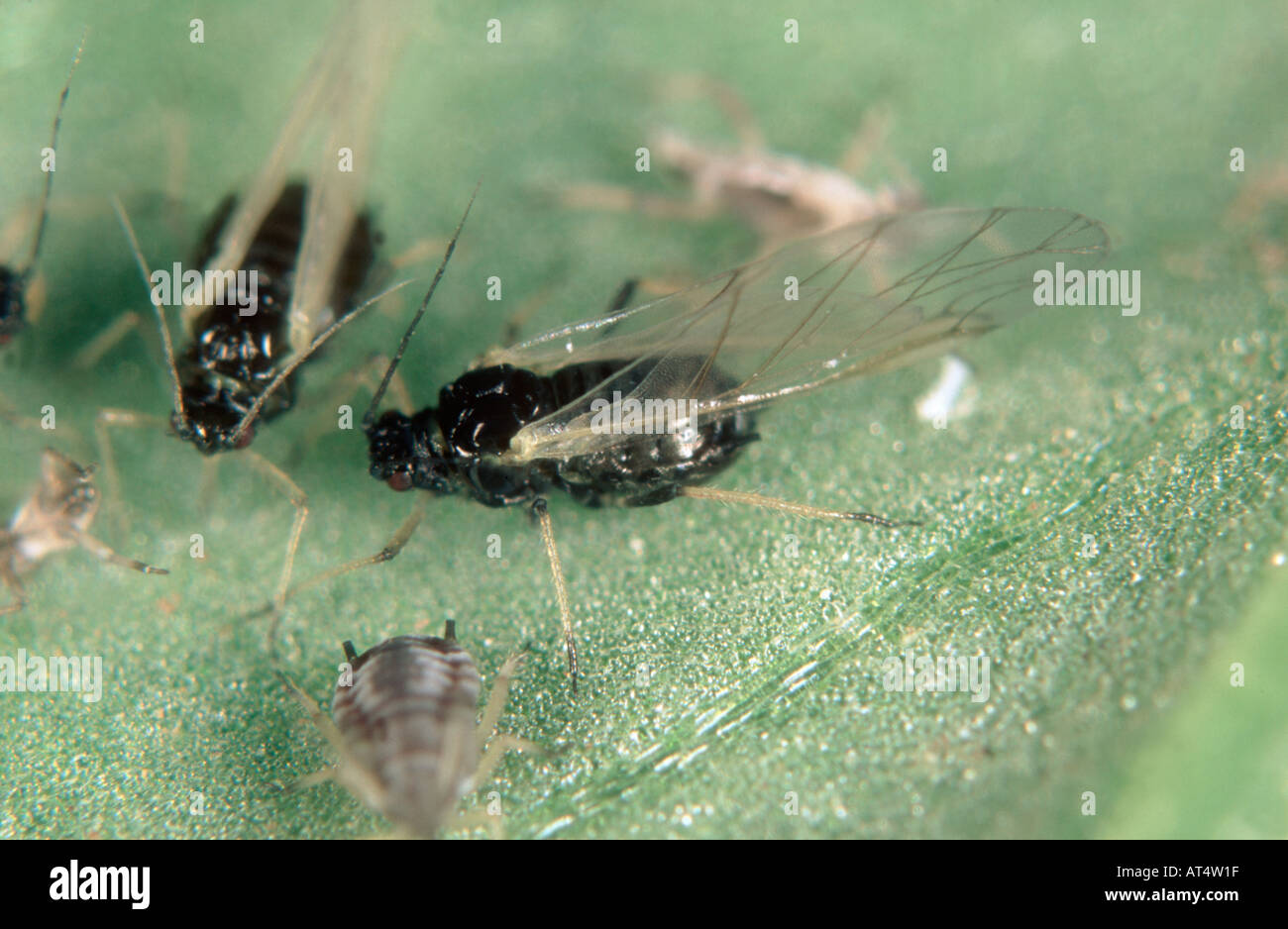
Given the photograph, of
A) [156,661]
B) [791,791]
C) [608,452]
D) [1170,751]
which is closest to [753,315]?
[608,452]

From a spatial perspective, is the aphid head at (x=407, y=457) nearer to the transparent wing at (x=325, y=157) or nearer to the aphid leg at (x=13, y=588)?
the transparent wing at (x=325, y=157)

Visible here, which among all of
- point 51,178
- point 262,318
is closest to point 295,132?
point 262,318

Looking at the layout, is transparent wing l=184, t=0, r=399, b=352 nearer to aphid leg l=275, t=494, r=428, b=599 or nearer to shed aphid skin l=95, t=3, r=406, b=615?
shed aphid skin l=95, t=3, r=406, b=615

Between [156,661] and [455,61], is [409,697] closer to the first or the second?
[156,661]

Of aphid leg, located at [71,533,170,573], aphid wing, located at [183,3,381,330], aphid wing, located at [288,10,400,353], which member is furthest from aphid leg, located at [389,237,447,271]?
aphid leg, located at [71,533,170,573]

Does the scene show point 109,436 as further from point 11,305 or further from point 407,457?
point 407,457
